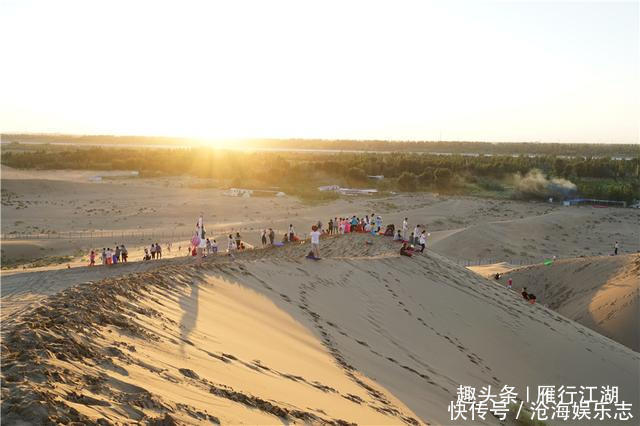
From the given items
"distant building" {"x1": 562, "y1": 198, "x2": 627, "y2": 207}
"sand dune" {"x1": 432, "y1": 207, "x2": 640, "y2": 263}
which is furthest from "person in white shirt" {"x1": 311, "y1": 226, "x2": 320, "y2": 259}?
"distant building" {"x1": 562, "y1": 198, "x2": 627, "y2": 207}

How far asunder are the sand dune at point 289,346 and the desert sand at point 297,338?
0.03 m

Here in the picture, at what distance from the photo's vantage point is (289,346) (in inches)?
323

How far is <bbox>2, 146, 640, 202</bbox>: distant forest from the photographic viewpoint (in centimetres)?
5747

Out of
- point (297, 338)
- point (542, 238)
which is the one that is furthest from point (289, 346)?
point (542, 238)

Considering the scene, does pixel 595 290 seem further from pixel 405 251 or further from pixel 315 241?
pixel 315 241

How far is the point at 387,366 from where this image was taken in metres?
8.61

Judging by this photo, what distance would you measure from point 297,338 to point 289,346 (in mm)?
618

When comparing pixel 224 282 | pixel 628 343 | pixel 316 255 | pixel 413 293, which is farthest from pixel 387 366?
pixel 628 343

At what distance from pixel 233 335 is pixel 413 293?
22.0 feet

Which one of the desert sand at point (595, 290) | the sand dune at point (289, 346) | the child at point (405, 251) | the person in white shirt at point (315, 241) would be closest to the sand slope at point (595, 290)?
the desert sand at point (595, 290)

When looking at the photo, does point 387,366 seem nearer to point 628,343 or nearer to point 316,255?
point 316,255

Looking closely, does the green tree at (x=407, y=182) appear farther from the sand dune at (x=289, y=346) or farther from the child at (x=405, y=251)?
the sand dune at (x=289, y=346)

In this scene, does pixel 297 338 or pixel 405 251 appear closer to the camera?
pixel 297 338

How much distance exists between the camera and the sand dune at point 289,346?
4766mm
